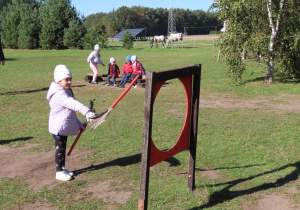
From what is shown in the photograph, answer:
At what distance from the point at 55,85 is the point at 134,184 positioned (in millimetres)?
1922

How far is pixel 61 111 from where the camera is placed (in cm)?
544

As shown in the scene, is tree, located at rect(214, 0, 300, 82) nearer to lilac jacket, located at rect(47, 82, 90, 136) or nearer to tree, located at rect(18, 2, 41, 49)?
lilac jacket, located at rect(47, 82, 90, 136)

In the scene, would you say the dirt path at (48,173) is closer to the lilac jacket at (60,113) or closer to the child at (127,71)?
the lilac jacket at (60,113)

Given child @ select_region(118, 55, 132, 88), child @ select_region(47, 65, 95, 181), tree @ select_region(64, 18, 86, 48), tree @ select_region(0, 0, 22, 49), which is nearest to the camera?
child @ select_region(47, 65, 95, 181)

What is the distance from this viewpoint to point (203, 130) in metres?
8.54

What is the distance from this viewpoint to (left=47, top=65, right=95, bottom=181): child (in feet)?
17.4

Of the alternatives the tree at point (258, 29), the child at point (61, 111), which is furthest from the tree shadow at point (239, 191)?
the tree at point (258, 29)

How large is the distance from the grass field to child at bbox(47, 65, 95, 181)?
383 mm

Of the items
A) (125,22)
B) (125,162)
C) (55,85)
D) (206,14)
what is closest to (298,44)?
(125,162)

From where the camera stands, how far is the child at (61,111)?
5.31m

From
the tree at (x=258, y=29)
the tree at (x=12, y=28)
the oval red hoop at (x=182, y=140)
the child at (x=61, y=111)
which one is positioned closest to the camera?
the oval red hoop at (x=182, y=140)

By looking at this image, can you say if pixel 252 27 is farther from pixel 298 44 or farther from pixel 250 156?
pixel 250 156

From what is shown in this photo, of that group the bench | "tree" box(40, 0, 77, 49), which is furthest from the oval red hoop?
"tree" box(40, 0, 77, 49)

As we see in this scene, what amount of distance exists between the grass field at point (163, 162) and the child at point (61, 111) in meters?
0.38
